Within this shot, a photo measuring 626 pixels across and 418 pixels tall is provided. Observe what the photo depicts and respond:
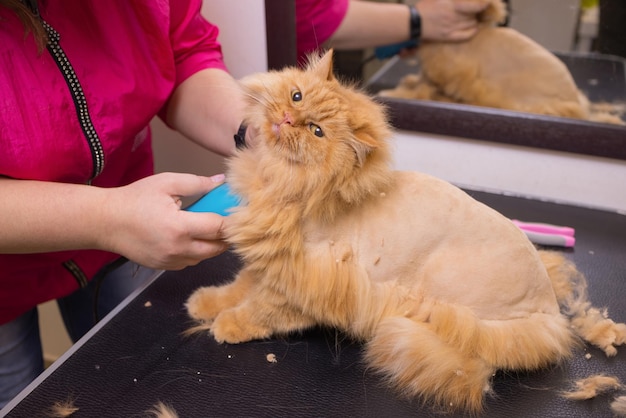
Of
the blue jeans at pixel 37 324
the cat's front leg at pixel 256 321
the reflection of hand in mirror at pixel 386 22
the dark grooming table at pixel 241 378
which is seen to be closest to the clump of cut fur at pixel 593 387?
the dark grooming table at pixel 241 378

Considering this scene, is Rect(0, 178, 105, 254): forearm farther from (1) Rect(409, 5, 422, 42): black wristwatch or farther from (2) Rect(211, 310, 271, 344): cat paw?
(1) Rect(409, 5, 422, 42): black wristwatch

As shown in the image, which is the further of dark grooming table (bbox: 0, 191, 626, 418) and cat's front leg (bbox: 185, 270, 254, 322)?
cat's front leg (bbox: 185, 270, 254, 322)

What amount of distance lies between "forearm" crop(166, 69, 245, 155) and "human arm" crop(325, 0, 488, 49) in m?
0.41

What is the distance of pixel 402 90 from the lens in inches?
51.9

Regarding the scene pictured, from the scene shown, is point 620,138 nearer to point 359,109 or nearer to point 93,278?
point 359,109

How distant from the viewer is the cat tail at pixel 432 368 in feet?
2.26

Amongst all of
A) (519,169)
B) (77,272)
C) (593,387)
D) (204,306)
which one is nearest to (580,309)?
(593,387)

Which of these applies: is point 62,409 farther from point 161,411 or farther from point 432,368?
point 432,368

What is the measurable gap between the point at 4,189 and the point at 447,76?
960mm

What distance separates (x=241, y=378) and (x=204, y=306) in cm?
14

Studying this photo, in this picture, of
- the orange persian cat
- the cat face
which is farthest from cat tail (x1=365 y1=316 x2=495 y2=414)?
the cat face

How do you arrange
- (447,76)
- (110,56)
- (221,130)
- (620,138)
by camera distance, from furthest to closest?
(447,76) → (620,138) → (221,130) → (110,56)

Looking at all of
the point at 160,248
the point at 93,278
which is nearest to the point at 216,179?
the point at 160,248

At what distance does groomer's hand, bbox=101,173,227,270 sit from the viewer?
2.19 feet
